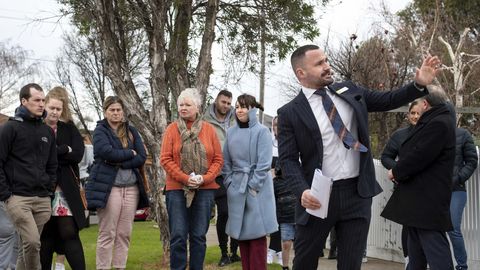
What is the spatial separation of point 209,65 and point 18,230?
3354 millimetres

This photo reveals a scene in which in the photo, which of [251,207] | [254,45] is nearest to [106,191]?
[251,207]

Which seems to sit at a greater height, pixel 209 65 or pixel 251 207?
pixel 209 65

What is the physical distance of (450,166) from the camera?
18.7 ft

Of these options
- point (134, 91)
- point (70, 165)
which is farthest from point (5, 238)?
point (134, 91)

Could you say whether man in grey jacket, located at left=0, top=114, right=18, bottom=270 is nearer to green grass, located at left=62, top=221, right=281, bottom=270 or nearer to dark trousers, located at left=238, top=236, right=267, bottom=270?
green grass, located at left=62, top=221, right=281, bottom=270

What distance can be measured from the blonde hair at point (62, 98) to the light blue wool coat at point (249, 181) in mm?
1857

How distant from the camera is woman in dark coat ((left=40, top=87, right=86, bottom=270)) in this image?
670cm

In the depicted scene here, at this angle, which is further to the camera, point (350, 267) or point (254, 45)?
point (254, 45)

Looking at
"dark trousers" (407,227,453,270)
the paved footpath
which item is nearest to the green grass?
the paved footpath

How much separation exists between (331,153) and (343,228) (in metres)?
0.54

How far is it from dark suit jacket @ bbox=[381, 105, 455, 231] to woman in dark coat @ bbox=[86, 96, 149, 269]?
9.50ft

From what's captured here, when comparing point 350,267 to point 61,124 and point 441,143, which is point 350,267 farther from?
point 61,124

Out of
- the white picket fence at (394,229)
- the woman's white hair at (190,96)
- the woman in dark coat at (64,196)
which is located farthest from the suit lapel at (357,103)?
the white picket fence at (394,229)

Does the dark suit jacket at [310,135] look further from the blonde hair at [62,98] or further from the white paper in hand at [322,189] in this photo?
the blonde hair at [62,98]
